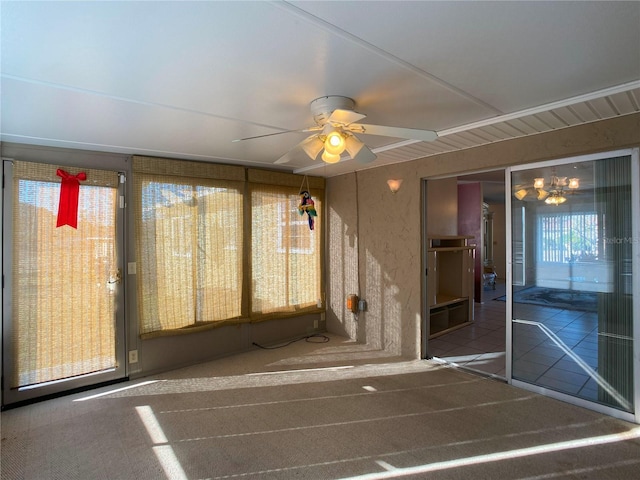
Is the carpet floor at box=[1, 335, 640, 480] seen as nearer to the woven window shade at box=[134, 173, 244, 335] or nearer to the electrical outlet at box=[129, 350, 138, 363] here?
the electrical outlet at box=[129, 350, 138, 363]

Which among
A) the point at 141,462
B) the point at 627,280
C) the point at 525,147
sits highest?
the point at 525,147

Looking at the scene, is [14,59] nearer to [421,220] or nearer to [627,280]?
[421,220]

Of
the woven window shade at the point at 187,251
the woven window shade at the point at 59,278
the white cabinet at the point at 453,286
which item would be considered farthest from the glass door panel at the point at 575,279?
the woven window shade at the point at 59,278

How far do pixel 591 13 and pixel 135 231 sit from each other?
3842mm

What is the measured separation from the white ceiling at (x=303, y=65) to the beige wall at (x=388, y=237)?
0.34m

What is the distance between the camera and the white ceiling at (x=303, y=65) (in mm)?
1387

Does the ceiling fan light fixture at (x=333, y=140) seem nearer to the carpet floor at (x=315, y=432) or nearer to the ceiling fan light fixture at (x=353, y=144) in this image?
the ceiling fan light fixture at (x=353, y=144)

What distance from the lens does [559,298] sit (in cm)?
297

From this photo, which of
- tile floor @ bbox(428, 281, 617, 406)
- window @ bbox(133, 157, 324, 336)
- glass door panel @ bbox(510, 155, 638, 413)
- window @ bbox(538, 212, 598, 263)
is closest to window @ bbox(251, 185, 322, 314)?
window @ bbox(133, 157, 324, 336)

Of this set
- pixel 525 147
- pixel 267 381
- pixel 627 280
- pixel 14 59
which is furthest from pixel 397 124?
pixel 267 381

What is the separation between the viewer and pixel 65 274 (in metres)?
3.17

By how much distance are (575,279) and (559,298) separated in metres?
0.22

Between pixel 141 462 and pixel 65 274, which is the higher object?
pixel 65 274

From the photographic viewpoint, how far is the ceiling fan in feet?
6.47
